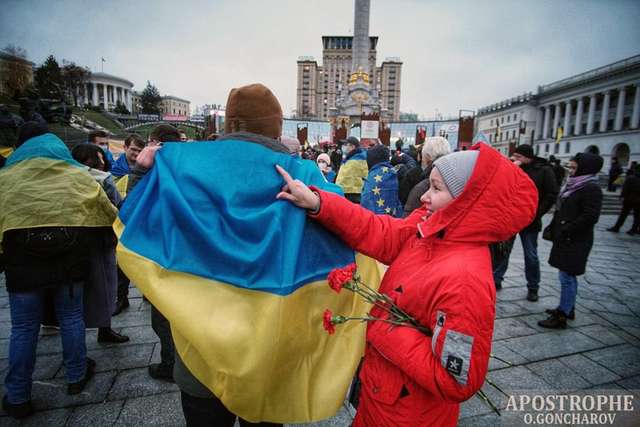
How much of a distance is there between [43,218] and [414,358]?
2.64m

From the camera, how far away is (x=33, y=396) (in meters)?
2.68

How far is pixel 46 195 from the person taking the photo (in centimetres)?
242

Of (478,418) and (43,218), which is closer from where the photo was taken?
(43,218)

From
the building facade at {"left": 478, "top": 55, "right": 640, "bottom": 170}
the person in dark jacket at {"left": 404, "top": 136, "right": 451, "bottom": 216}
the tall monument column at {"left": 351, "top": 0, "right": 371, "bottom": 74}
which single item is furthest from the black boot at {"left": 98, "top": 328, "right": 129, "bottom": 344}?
the building facade at {"left": 478, "top": 55, "right": 640, "bottom": 170}

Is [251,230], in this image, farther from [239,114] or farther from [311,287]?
[239,114]

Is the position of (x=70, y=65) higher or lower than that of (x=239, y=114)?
higher

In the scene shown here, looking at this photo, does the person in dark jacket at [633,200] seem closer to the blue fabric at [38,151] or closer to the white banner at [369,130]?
the white banner at [369,130]

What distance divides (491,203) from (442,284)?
37 cm

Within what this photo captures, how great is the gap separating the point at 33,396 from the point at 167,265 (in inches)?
99.2

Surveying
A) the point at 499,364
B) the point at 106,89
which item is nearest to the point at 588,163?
the point at 499,364

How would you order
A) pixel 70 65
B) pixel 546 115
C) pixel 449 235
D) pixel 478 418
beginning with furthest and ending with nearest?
pixel 546 115, pixel 70 65, pixel 478 418, pixel 449 235

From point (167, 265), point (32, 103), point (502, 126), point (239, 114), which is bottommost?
point (167, 265)

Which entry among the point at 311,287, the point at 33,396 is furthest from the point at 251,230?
the point at 33,396

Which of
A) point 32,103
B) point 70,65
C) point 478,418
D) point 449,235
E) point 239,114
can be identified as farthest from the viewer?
point 70,65
